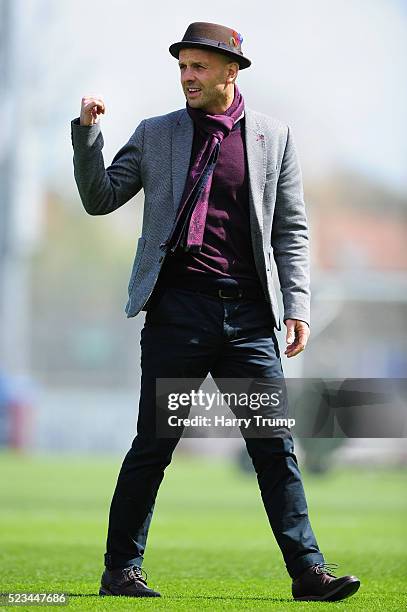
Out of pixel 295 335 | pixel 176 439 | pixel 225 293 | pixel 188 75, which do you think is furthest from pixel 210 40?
pixel 176 439

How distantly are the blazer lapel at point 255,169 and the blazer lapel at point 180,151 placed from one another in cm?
16

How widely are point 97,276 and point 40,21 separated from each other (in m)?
6.19

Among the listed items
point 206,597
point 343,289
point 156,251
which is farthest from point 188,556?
point 343,289

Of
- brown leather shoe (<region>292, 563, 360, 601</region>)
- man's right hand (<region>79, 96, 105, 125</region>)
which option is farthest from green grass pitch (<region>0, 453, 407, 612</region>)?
man's right hand (<region>79, 96, 105, 125</region>)

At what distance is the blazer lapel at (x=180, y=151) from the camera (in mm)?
3906

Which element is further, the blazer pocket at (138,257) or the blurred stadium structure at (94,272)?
the blurred stadium structure at (94,272)

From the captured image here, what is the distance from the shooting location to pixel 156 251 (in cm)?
390

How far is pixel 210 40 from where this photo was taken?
392 cm

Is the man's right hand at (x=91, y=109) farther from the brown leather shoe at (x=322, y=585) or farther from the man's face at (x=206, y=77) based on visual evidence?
the brown leather shoe at (x=322, y=585)

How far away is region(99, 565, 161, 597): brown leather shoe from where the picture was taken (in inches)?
151

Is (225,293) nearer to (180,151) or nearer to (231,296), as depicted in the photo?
(231,296)

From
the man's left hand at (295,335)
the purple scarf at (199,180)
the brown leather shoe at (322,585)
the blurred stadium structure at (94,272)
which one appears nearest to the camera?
the brown leather shoe at (322,585)

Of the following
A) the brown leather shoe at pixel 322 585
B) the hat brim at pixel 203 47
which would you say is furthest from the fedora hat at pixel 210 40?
the brown leather shoe at pixel 322 585

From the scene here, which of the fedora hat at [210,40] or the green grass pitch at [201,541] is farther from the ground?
the fedora hat at [210,40]
